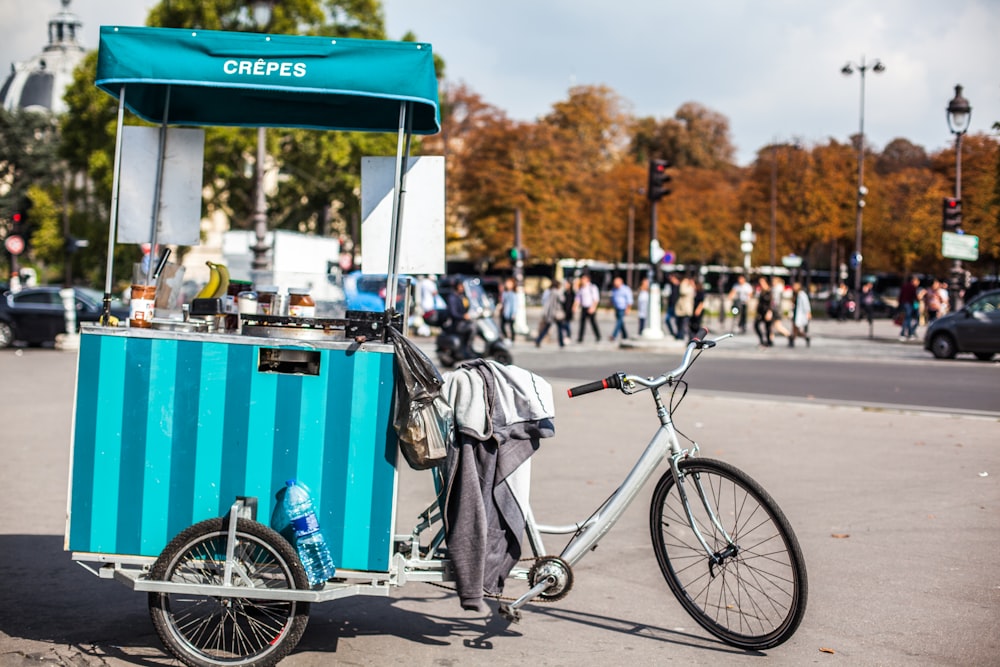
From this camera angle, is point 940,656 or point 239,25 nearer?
point 940,656

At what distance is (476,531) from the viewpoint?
13.8 feet

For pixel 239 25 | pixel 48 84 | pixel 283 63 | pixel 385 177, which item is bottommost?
pixel 385 177

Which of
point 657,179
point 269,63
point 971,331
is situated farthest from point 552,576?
point 657,179

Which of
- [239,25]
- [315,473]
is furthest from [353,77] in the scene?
[239,25]

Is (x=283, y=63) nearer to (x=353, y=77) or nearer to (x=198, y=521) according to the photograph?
(x=353, y=77)

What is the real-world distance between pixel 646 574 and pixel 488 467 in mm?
1857

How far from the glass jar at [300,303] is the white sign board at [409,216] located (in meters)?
0.33

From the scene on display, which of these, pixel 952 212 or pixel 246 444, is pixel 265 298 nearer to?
pixel 246 444

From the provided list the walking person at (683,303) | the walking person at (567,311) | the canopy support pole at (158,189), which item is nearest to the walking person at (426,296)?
the walking person at (567,311)

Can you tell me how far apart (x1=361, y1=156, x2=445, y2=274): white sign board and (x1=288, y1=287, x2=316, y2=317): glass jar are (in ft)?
1.10

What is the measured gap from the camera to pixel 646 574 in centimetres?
577

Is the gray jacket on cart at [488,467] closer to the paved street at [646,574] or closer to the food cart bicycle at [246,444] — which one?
the food cart bicycle at [246,444]

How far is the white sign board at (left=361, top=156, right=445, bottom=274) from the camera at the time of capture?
4902 millimetres

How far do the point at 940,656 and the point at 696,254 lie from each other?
63.0 meters
